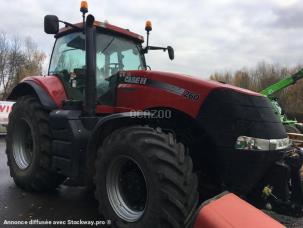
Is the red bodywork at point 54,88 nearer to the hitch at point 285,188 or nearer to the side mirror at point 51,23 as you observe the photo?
the side mirror at point 51,23

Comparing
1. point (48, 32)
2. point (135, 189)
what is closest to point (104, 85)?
point (48, 32)

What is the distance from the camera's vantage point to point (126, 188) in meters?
4.22

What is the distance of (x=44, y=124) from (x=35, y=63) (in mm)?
43160

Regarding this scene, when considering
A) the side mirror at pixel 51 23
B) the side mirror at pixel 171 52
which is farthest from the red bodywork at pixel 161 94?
the side mirror at pixel 171 52

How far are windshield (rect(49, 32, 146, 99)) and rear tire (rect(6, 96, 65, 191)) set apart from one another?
0.65 meters

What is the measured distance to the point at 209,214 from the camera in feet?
9.61

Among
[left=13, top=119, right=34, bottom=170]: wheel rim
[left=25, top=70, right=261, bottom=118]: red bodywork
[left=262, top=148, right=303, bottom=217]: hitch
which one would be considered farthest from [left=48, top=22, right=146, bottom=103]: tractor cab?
[left=262, top=148, right=303, bottom=217]: hitch

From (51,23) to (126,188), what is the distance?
242 cm

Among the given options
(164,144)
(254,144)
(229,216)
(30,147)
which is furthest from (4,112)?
(229,216)

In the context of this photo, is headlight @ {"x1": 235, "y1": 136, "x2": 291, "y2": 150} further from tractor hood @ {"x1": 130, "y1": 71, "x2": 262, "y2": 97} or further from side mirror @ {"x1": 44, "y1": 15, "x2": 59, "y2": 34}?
side mirror @ {"x1": 44, "y1": 15, "x2": 59, "y2": 34}

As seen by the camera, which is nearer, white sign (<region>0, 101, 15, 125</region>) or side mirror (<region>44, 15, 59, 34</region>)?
side mirror (<region>44, 15, 59, 34</region>)

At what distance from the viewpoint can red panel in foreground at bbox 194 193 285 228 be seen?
9.33ft

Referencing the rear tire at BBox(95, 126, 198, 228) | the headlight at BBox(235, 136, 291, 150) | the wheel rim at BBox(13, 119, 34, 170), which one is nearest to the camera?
the rear tire at BBox(95, 126, 198, 228)

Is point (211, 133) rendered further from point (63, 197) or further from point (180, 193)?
point (63, 197)
